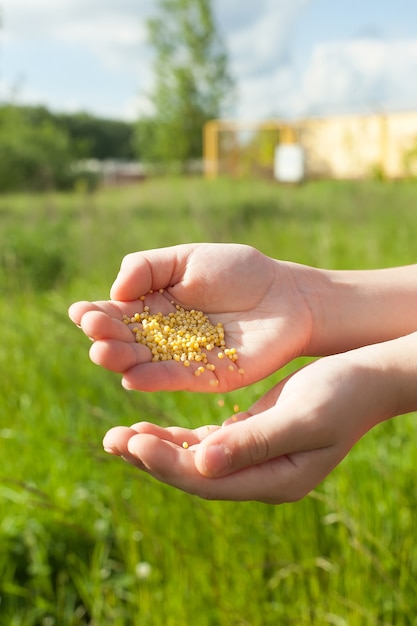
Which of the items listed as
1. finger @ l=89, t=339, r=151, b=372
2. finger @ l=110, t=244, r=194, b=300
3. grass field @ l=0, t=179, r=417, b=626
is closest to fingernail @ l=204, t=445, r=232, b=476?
finger @ l=89, t=339, r=151, b=372

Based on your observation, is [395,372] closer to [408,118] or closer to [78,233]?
[78,233]

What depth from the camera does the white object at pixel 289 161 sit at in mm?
17156

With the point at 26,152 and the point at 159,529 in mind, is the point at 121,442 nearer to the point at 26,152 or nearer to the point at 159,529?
the point at 159,529

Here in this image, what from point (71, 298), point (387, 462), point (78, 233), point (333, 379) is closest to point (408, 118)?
point (78, 233)

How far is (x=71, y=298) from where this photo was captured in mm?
4379

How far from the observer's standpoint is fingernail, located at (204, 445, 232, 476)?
101 centimetres

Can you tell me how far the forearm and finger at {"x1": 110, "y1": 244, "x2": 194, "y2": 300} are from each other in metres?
0.26

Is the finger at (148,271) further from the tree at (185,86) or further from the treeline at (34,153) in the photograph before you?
the tree at (185,86)

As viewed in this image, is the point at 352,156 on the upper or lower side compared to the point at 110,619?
upper

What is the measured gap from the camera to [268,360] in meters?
1.39

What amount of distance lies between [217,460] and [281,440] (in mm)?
105

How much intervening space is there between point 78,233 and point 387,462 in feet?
13.0

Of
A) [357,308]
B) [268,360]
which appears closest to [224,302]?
[268,360]

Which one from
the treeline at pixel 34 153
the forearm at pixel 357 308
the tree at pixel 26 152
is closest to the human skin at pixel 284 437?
the forearm at pixel 357 308
